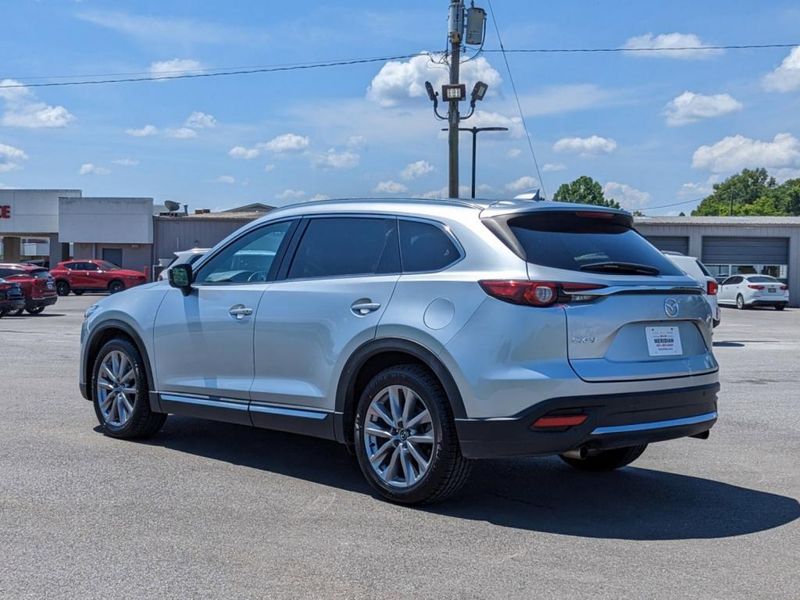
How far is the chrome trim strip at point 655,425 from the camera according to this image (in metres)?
5.19

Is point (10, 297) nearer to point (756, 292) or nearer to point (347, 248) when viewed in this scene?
point (347, 248)

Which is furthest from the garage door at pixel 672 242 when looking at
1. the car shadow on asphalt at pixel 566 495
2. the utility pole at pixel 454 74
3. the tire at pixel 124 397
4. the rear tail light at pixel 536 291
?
the rear tail light at pixel 536 291

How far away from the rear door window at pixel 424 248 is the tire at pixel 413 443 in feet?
1.99

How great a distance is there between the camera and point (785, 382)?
1191cm

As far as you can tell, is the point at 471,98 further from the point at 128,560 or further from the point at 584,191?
the point at 584,191

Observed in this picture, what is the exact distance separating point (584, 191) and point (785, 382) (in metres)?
122

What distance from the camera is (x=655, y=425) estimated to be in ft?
17.7

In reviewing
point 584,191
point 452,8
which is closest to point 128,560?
point 452,8

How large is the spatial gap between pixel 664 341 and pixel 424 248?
149 cm

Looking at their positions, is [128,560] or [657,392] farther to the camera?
[657,392]

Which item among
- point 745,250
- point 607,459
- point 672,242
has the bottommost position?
point 607,459

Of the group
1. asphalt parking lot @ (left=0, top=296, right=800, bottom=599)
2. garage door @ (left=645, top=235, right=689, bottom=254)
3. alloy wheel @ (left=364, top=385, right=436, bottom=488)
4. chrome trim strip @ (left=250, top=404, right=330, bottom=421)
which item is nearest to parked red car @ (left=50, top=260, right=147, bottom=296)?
garage door @ (left=645, top=235, right=689, bottom=254)

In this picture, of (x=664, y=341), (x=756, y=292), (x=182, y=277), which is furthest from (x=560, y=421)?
(x=756, y=292)

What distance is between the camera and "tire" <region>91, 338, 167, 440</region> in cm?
732
